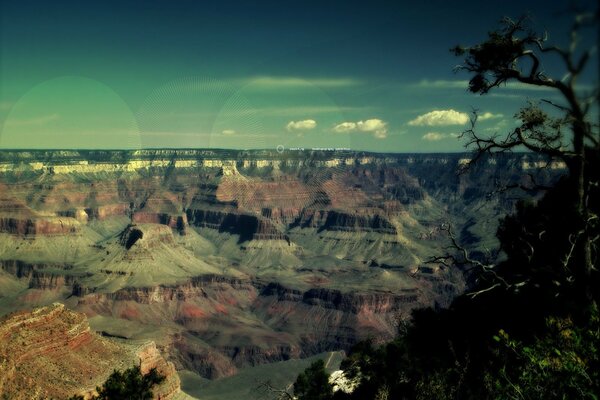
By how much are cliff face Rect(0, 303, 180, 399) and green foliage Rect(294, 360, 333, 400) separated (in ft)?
42.1

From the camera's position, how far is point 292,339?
122 m

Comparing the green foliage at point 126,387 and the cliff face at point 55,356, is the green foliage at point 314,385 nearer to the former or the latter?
the cliff face at point 55,356

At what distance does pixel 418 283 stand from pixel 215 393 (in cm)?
9685

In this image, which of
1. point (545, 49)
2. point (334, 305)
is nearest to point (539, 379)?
point (545, 49)

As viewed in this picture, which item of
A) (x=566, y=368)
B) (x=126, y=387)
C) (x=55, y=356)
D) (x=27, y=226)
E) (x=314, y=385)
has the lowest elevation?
(x=27, y=226)

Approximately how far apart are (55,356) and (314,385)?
67.8 feet

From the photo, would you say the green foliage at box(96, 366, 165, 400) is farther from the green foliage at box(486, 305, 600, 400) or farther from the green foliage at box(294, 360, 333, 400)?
the green foliage at box(486, 305, 600, 400)

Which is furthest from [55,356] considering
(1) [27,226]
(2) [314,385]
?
(1) [27,226]

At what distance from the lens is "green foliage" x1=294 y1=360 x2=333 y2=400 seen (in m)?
45.4

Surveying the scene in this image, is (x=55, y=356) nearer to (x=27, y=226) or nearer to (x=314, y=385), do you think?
(x=314, y=385)

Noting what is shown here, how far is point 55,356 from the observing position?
45.1 m

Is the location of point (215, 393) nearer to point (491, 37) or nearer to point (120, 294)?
point (120, 294)

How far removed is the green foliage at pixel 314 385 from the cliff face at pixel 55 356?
505 inches

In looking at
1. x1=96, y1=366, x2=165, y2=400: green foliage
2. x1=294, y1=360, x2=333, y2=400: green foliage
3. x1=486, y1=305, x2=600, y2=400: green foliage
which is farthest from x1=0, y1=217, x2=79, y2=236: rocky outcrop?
x1=486, y1=305, x2=600, y2=400: green foliage
